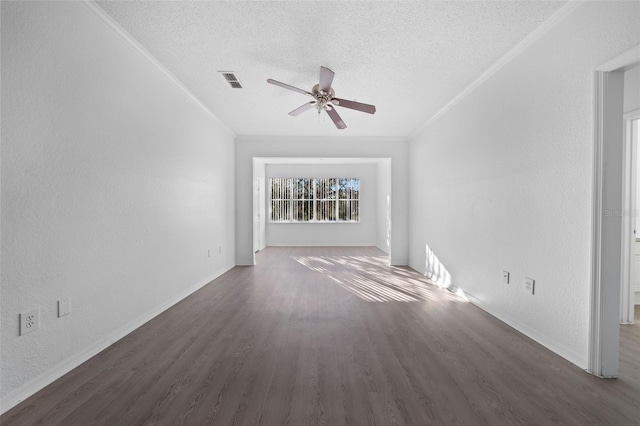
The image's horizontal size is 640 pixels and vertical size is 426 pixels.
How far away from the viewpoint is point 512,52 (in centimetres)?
265

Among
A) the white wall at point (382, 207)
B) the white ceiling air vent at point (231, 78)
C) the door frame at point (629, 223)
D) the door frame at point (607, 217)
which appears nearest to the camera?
the door frame at point (607, 217)

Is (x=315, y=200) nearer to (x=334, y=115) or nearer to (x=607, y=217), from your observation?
(x=334, y=115)

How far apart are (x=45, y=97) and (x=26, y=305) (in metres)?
1.24

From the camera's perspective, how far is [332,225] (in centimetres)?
886

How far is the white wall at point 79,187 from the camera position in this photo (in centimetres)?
161

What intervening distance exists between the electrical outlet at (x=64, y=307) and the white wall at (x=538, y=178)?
3497 mm

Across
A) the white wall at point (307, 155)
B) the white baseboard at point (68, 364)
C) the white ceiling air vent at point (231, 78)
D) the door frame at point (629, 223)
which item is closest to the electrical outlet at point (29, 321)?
the white baseboard at point (68, 364)

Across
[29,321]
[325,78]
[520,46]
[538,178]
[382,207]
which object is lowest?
[29,321]

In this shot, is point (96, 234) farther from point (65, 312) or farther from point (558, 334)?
point (558, 334)

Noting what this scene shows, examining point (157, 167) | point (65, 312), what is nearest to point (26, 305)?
point (65, 312)

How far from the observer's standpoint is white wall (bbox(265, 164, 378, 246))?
8.84 metres

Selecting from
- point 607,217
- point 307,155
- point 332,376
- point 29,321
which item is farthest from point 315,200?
point 29,321

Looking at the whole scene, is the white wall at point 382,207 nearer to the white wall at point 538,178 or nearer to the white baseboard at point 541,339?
the white wall at point 538,178

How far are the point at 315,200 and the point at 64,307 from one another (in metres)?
7.27
